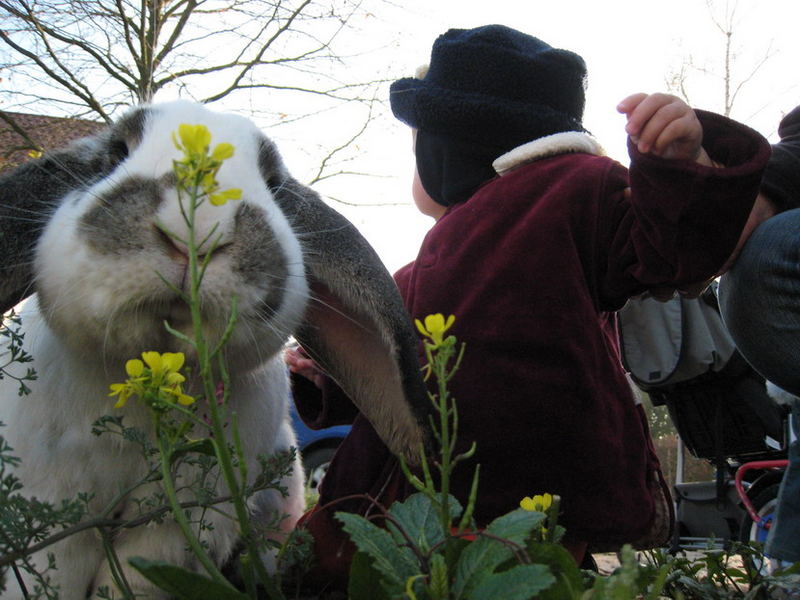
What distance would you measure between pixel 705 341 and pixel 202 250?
13.2ft

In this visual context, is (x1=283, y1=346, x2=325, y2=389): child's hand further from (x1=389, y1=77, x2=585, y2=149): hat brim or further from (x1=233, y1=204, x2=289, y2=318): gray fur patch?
(x1=233, y1=204, x2=289, y2=318): gray fur patch

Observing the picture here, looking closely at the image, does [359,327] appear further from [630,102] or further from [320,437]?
[320,437]

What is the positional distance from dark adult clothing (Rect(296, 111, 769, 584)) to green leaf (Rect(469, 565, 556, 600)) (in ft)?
4.39

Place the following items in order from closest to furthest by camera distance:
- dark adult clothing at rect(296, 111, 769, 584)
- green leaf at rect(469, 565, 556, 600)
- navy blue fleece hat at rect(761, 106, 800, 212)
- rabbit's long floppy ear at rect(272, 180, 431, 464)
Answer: green leaf at rect(469, 565, 556, 600) < rabbit's long floppy ear at rect(272, 180, 431, 464) < dark adult clothing at rect(296, 111, 769, 584) < navy blue fleece hat at rect(761, 106, 800, 212)

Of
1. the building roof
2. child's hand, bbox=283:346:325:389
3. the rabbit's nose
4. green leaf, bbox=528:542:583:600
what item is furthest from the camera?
the building roof

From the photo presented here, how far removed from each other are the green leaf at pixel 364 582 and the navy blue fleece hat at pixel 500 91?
73.6 inches

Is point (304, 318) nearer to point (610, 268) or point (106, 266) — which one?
point (106, 266)

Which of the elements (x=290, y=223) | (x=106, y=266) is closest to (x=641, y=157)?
(x=290, y=223)

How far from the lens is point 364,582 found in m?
0.85

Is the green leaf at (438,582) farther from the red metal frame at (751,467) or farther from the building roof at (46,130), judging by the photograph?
the building roof at (46,130)

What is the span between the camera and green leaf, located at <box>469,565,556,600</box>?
2.27ft

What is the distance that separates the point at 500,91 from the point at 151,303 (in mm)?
1490

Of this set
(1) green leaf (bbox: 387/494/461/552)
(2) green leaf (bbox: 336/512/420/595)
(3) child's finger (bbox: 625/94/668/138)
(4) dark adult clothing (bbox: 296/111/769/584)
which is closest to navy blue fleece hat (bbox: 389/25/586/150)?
(4) dark adult clothing (bbox: 296/111/769/584)

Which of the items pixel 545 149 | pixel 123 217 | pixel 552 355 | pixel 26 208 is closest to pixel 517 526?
pixel 123 217
